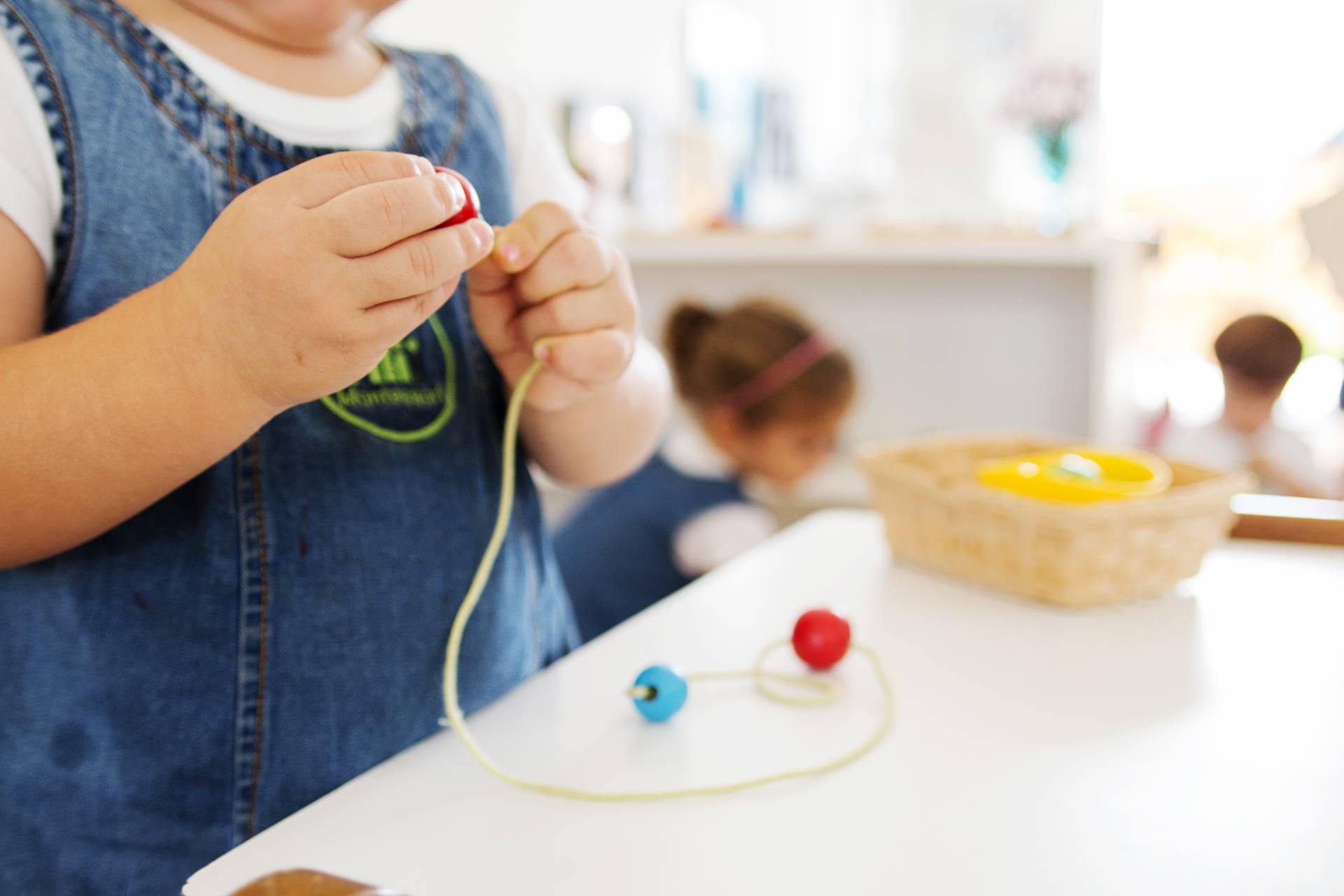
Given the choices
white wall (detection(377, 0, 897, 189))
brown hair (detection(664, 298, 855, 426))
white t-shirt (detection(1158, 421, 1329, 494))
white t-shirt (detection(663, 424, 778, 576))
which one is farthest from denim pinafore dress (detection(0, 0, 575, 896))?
white t-shirt (detection(1158, 421, 1329, 494))

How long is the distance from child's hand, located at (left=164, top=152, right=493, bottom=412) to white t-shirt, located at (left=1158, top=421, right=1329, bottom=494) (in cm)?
173

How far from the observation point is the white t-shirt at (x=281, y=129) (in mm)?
427

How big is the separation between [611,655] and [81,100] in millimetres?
377

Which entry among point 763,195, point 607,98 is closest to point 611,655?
point 607,98

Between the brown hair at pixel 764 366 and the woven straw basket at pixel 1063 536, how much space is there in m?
0.73

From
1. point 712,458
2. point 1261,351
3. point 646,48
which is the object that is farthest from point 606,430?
point 646,48

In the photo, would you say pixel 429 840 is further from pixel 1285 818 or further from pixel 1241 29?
pixel 1241 29

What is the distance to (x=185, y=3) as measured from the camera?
0.50 m

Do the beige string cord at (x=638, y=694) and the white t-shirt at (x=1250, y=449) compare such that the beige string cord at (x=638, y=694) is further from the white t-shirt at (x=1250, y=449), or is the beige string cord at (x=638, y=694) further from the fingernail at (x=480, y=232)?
the white t-shirt at (x=1250, y=449)

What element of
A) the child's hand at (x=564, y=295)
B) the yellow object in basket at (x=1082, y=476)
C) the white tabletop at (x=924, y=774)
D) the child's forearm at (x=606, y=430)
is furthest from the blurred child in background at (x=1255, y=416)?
the child's hand at (x=564, y=295)

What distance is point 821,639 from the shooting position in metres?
0.56

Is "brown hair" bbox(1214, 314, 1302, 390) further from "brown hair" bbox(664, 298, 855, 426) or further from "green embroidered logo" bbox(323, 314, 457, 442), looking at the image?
"green embroidered logo" bbox(323, 314, 457, 442)

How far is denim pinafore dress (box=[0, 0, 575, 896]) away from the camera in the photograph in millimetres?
457

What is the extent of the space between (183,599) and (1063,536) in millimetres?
499
